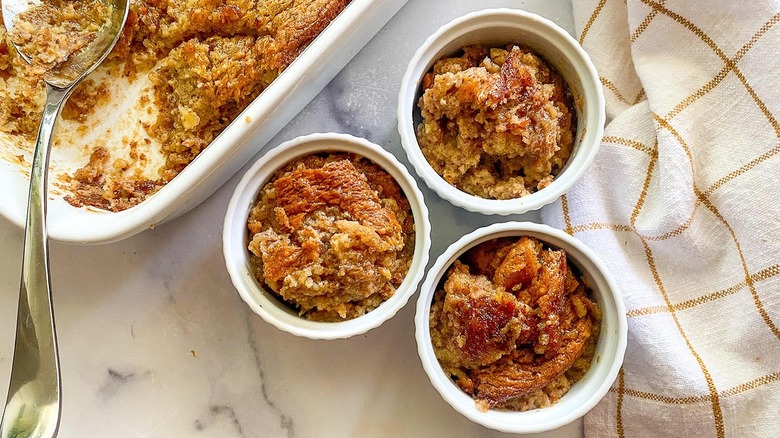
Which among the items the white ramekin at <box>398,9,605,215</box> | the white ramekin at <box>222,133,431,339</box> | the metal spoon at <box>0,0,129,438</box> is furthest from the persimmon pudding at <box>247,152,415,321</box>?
the metal spoon at <box>0,0,129,438</box>

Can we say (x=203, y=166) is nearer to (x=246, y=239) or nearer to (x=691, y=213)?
(x=246, y=239)

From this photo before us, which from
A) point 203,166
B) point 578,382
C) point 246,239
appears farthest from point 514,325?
point 203,166

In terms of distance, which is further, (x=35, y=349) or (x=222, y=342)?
(x=222, y=342)

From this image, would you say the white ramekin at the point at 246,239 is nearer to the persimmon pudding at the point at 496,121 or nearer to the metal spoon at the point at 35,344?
the persimmon pudding at the point at 496,121

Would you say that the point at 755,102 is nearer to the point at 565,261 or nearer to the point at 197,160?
the point at 565,261

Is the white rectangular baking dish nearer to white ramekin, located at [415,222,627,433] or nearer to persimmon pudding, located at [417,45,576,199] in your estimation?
persimmon pudding, located at [417,45,576,199]

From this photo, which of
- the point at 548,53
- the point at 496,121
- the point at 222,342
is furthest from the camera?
the point at 222,342
